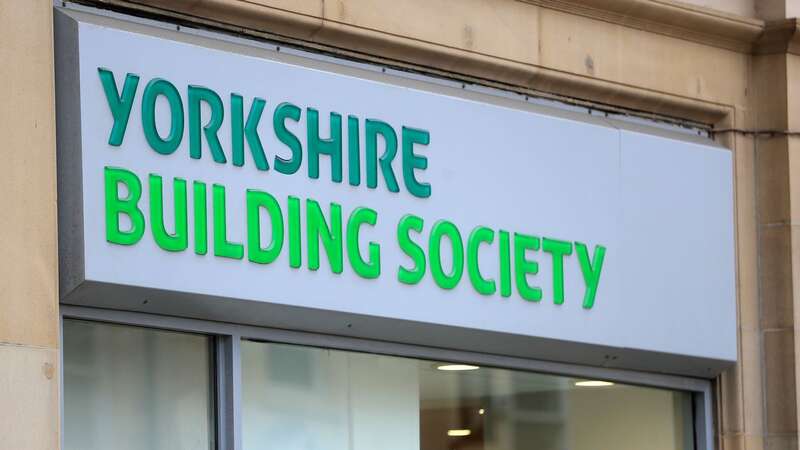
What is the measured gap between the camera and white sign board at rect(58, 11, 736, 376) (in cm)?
853

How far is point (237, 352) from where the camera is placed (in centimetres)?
919

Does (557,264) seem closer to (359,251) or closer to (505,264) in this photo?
(505,264)

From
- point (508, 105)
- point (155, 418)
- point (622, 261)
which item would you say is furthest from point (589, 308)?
point (155, 418)

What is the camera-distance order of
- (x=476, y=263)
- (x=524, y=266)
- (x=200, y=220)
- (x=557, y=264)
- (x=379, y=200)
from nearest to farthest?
(x=200, y=220)
(x=379, y=200)
(x=476, y=263)
(x=524, y=266)
(x=557, y=264)

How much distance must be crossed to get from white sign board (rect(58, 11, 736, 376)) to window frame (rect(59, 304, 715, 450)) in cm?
12

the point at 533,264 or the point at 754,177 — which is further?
the point at 754,177

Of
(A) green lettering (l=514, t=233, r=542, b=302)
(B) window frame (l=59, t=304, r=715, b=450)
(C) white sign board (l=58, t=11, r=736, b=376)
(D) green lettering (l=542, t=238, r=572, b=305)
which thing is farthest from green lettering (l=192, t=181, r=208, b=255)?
(D) green lettering (l=542, t=238, r=572, b=305)

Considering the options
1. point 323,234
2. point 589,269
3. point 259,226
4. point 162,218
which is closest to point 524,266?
point 589,269

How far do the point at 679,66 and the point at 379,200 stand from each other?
2.58 metres

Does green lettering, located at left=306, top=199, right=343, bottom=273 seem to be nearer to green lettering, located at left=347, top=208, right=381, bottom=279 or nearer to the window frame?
green lettering, located at left=347, top=208, right=381, bottom=279

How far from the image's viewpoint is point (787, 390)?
11.2 meters

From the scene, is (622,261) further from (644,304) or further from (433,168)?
(433,168)

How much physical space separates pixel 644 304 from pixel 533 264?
0.88 m

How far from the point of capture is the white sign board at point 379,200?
8.53 metres
